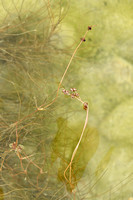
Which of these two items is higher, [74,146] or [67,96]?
[67,96]

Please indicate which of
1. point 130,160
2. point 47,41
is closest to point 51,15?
point 47,41

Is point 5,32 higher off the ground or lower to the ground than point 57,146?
higher

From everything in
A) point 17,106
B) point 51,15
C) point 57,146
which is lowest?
point 57,146

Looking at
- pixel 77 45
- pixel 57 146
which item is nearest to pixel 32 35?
pixel 77 45

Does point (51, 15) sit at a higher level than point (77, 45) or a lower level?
higher

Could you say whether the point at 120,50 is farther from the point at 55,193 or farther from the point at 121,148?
the point at 55,193

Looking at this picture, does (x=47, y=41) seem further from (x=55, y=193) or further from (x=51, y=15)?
(x=55, y=193)
